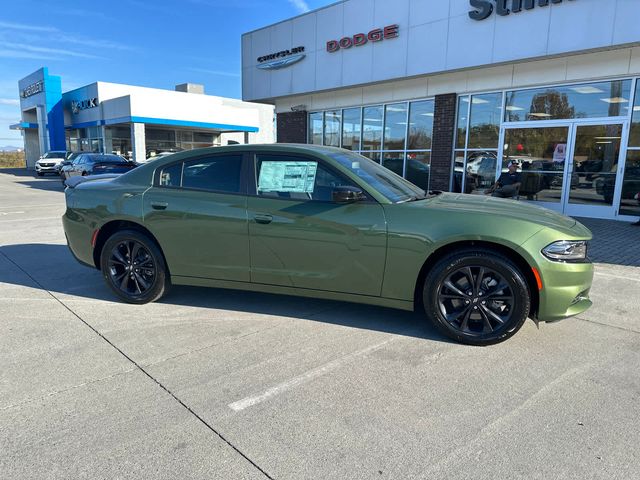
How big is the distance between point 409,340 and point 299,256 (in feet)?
3.85

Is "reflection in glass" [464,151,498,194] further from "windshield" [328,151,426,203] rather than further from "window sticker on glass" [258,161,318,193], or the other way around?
"window sticker on glass" [258,161,318,193]

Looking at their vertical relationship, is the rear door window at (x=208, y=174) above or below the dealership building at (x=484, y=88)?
below

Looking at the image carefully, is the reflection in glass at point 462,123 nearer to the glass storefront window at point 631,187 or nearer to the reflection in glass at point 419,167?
the reflection in glass at point 419,167

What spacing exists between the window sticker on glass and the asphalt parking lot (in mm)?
1215

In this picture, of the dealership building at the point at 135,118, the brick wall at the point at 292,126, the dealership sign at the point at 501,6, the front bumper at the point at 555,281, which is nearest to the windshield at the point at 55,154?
the dealership building at the point at 135,118

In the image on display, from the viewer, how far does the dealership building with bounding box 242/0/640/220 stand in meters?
10.1

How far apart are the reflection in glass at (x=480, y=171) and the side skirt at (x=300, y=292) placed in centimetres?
944

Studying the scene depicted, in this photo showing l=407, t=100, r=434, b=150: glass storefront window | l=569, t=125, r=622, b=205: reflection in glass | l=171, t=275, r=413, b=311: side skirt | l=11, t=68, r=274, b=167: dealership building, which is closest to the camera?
l=171, t=275, r=413, b=311: side skirt

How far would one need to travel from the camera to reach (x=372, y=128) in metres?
15.2

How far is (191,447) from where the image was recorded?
2447 millimetres

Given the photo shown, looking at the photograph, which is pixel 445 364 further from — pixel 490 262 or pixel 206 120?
pixel 206 120

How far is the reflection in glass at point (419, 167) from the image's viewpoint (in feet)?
45.5

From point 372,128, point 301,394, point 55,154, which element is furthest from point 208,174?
point 55,154

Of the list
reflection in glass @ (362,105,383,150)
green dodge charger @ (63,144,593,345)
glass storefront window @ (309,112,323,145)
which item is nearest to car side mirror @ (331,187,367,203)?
green dodge charger @ (63,144,593,345)
